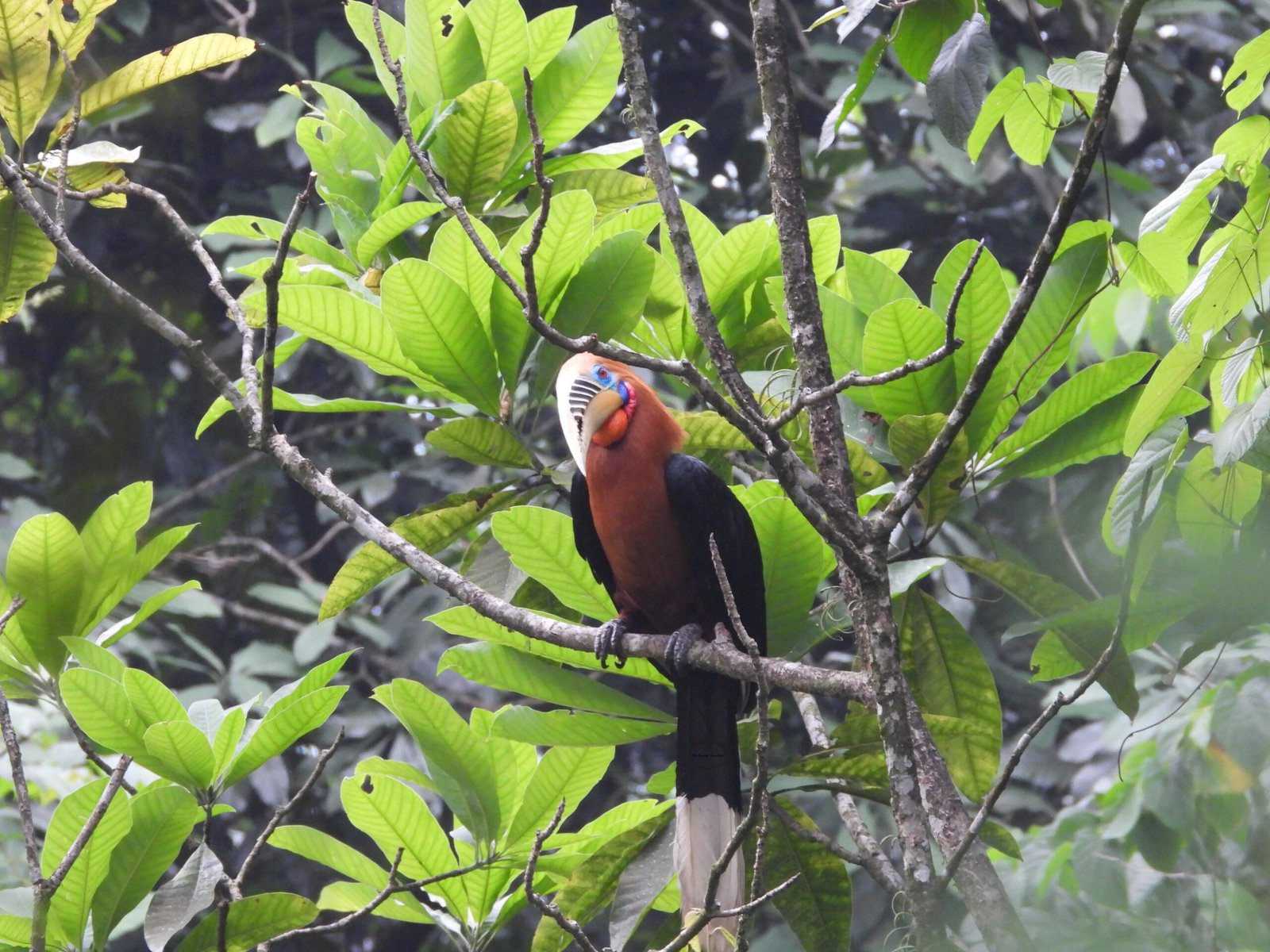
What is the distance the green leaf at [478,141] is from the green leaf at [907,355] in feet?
3.04

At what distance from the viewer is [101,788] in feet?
6.88

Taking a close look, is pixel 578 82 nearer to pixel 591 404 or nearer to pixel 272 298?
pixel 591 404

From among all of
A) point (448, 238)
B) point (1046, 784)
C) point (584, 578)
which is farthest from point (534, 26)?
point (1046, 784)

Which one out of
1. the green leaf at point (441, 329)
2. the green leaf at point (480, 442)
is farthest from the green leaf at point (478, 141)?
the green leaf at point (480, 442)

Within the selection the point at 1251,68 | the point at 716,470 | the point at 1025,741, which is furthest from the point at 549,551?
the point at 1251,68

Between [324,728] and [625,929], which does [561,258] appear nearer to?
[625,929]

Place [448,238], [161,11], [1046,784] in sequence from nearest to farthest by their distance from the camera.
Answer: [448,238]
[1046,784]
[161,11]

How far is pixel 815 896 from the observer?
6.90 feet

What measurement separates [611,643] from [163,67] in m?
1.48

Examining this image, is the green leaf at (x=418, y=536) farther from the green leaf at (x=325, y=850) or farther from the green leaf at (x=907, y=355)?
the green leaf at (x=907, y=355)

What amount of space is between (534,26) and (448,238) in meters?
0.67

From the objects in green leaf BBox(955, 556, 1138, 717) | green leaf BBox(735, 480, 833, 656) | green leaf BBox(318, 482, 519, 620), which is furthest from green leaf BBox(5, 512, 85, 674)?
green leaf BBox(955, 556, 1138, 717)

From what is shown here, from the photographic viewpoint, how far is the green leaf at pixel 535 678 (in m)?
2.15

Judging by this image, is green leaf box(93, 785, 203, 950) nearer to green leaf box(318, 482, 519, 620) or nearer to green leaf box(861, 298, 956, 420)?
green leaf box(318, 482, 519, 620)
